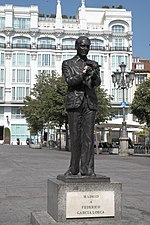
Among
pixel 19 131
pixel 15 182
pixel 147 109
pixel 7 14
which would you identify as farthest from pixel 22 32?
pixel 15 182

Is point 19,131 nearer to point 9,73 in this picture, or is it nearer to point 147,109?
point 9,73

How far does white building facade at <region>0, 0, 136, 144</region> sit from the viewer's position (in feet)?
229

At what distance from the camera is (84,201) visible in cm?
588

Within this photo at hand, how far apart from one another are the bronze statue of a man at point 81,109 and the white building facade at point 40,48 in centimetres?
6328

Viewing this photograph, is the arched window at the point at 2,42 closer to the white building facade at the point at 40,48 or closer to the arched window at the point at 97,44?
the white building facade at the point at 40,48

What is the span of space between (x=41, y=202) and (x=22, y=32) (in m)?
64.9

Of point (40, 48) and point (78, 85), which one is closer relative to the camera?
point (78, 85)

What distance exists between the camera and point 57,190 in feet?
19.2

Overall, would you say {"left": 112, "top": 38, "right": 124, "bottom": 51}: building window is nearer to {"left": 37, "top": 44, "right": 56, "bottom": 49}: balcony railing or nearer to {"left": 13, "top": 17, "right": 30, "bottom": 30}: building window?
{"left": 37, "top": 44, "right": 56, "bottom": 49}: balcony railing

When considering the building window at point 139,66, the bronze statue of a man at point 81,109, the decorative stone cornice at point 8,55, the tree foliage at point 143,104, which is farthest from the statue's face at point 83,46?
the building window at point 139,66

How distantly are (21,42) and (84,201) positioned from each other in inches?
2649

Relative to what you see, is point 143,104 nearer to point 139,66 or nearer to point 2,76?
point 2,76

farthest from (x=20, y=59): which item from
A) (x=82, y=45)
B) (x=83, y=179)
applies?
(x=83, y=179)

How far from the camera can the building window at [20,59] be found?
70.1m
